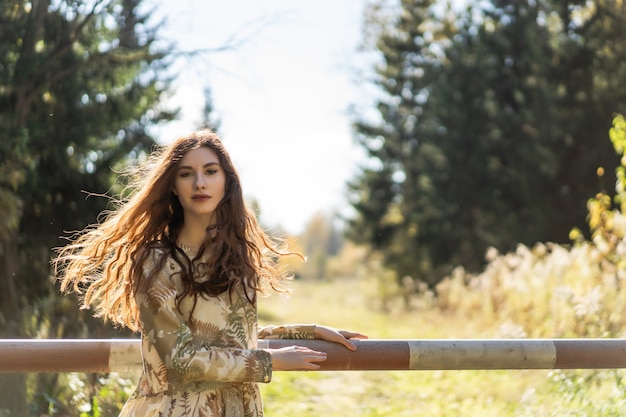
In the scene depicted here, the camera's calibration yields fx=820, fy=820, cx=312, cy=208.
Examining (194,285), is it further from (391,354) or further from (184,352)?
(391,354)

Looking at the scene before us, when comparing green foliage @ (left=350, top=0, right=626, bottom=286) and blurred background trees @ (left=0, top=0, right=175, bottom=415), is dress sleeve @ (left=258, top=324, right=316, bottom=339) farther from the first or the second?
green foliage @ (left=350, top=0, right=626, bottom=286)

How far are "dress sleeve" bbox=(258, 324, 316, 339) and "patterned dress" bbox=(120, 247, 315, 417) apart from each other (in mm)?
208

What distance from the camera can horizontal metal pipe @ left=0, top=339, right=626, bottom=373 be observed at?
2586mm

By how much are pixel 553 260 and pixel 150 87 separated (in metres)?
5.35

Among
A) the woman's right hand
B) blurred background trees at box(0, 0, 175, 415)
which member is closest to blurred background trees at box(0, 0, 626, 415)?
blurred background trees at box(0, 0, 175, 415)

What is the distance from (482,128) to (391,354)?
18.2m

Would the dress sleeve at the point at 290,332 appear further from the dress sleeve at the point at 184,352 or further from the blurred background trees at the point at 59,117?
the blurred background trees at the point at 59,117

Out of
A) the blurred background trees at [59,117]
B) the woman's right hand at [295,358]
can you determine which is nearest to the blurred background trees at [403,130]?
the blurred background trees at [59,117]

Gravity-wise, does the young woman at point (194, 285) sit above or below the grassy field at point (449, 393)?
above

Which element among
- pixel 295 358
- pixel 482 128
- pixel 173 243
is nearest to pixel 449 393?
pixel 295 358

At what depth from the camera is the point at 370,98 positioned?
1011 inches

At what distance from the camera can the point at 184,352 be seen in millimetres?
2258

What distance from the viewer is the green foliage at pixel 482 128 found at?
55.2 ft

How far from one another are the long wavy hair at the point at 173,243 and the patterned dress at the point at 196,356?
47 mm
